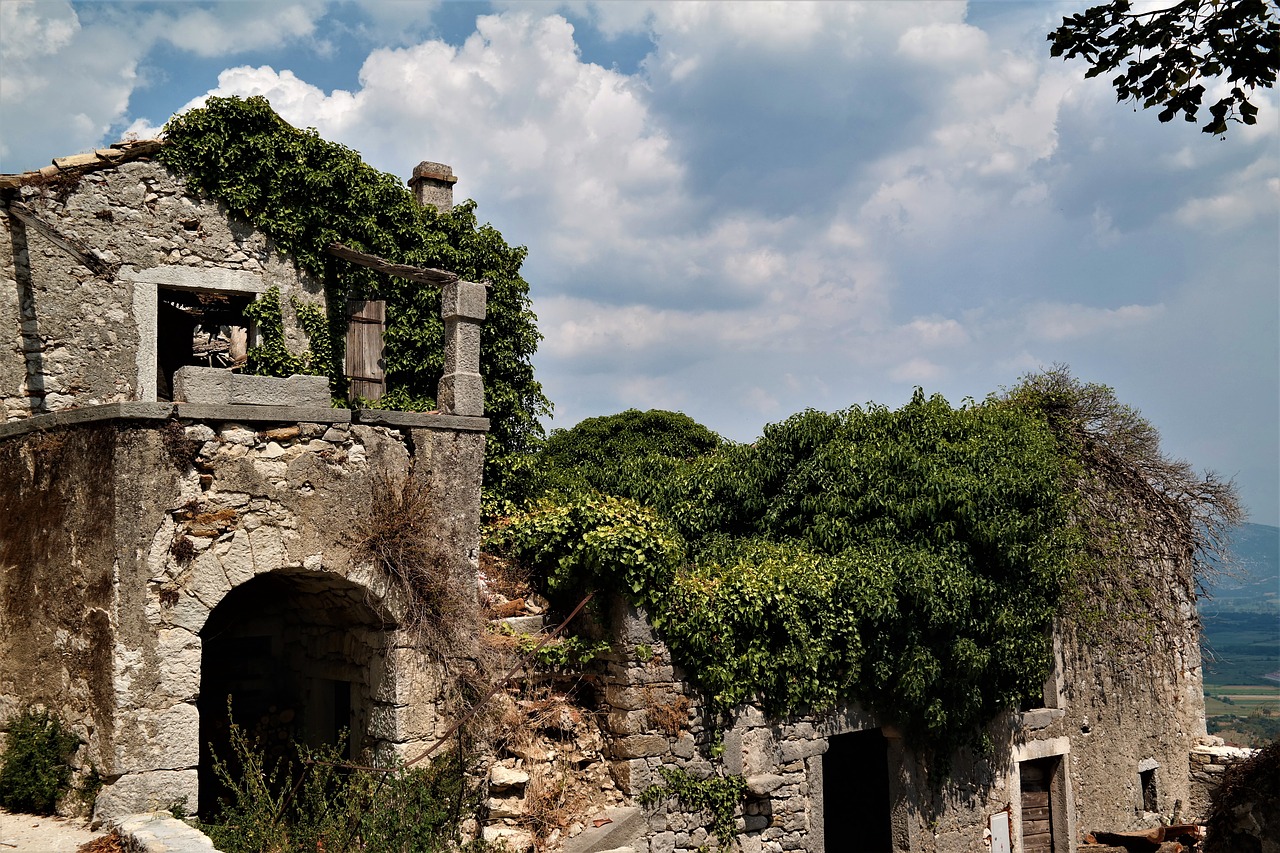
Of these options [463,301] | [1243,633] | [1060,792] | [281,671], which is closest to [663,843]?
[281,671]

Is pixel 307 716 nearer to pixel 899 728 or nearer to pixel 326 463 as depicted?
pixel 326 463

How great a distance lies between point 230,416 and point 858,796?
1029 cm

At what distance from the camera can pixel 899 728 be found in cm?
1240

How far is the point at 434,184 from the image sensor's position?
13578 mm

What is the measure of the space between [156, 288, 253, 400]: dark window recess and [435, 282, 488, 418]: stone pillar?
3474 millimetres

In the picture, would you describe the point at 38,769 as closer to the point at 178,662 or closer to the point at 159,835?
the point at 178,662

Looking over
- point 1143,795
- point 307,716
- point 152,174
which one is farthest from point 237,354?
point 1143,795

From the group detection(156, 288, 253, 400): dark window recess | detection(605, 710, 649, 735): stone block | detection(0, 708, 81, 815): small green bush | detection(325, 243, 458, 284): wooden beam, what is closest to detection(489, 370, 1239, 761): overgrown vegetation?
detection(605, 710, 649, 735): stone block

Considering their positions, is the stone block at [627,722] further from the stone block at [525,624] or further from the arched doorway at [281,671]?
the arched doorway at [281,671]

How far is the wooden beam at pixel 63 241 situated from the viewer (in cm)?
1092

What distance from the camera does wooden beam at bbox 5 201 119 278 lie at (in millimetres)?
10922

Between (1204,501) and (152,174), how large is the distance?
17.6 m

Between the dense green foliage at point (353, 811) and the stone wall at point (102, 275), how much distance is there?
518 cm

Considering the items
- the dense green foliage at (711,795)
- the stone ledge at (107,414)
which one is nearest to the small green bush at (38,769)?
the stone ledge at (107,414)
